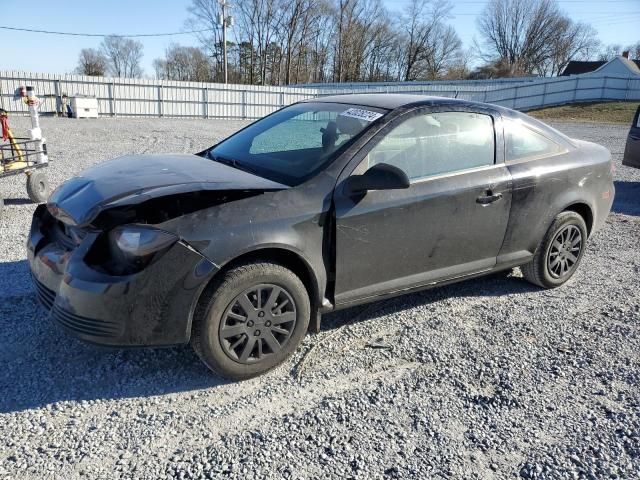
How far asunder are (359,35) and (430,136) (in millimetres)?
66330

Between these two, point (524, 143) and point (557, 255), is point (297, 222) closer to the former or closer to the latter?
point (524, 143)

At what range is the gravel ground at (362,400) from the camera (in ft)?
7.82

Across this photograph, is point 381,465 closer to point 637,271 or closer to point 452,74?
point 637,271

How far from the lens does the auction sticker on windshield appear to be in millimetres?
3566

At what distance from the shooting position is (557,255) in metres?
4.52

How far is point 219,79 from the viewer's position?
2393 inches

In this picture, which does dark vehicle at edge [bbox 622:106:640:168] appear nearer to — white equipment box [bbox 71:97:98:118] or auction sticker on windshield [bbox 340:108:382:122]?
auction sticker on windshield [bbox 340:108:382:122]

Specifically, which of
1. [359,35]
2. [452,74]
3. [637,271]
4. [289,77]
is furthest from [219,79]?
[637,271]

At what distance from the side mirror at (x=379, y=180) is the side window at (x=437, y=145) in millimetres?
154

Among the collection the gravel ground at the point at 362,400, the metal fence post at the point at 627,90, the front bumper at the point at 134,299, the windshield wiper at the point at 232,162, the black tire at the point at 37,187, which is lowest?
the gravel ground at the point at 362,400

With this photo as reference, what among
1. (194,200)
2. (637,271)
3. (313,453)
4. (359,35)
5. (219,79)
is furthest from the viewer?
(359,35)

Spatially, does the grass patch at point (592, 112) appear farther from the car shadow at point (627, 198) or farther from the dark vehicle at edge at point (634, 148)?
the dark vehicle at edge at point (634, 148)

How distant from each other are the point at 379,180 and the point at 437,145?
2.71 feet

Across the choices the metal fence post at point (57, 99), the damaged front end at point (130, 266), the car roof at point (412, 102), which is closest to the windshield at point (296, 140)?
the car roof at point (412, 102)
